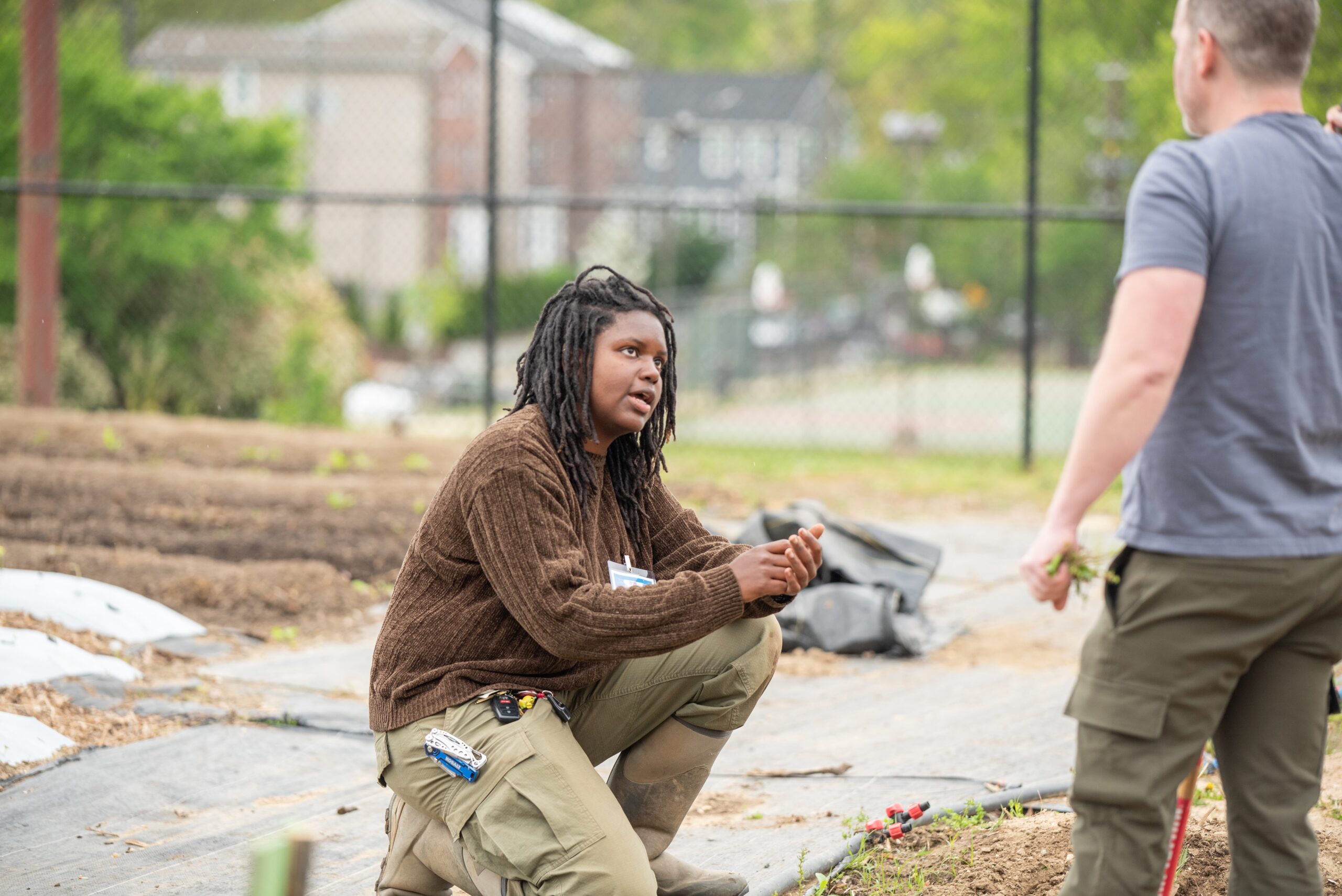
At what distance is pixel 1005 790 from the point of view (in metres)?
3.46

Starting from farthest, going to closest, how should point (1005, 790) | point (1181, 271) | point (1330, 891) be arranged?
point (1005, 790)
point (1330, 891)
point (1181, 271)

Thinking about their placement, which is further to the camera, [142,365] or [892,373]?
[892,373]

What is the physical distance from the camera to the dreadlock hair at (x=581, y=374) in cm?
274

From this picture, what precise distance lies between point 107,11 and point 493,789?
49.1 feet

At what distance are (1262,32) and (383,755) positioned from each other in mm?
1992

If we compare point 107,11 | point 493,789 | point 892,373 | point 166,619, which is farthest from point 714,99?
point 493,789

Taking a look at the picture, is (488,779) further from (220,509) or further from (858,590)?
(220,509)

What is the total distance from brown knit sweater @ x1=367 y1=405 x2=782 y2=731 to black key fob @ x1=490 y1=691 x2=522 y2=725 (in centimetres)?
3

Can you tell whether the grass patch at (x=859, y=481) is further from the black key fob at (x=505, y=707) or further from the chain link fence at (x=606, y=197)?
the black key fob at (x=505, y=707)

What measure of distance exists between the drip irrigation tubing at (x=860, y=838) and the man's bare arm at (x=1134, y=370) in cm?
127

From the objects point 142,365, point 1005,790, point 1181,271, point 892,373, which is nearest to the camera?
point 1181,271

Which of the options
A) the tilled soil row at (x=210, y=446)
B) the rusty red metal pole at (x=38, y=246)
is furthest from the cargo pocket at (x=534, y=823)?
the rusty red metal pole at (x=38, y=246)

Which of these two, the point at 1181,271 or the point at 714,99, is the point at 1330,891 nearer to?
the point at 1181,271

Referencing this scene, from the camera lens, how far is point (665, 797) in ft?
9.56
